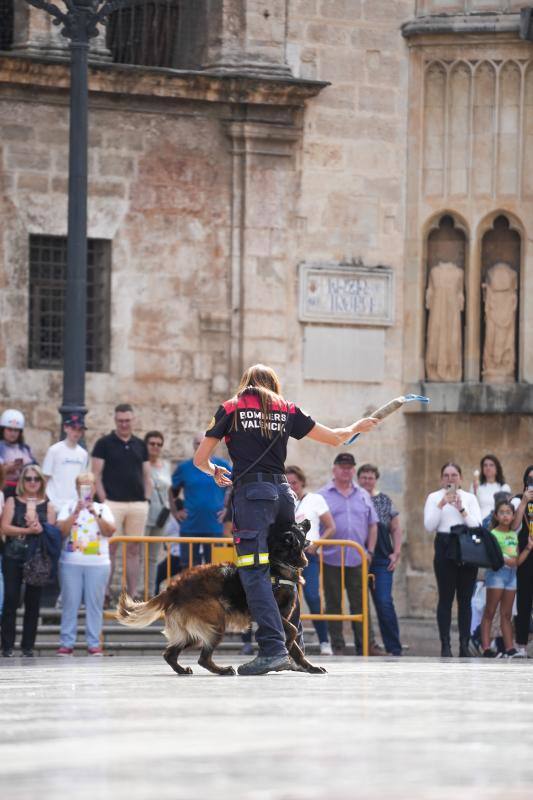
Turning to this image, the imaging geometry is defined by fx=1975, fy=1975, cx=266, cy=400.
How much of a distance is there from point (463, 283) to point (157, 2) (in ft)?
15.2

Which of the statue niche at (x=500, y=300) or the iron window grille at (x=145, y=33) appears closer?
the iron window grille at (x=145, y=33)

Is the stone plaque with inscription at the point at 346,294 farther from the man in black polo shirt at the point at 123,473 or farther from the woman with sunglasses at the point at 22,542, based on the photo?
the woman with sunglasses at the point at 22,542

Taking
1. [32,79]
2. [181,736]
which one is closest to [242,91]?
[32,79]

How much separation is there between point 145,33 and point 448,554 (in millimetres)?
7896

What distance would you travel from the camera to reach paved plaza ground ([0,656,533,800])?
5004mm

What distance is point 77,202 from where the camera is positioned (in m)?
16.7

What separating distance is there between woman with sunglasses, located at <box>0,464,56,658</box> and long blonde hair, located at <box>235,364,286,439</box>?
16.7 feet

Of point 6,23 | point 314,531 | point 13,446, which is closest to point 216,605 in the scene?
point 314,531

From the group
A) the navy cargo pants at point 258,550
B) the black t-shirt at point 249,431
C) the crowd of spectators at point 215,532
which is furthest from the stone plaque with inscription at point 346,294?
the navy cargo pants at point 258,550

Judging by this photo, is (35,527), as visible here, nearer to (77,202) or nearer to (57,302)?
(77,202)

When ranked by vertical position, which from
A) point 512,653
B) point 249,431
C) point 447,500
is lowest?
point 512,653

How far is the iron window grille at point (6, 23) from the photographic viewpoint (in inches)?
826

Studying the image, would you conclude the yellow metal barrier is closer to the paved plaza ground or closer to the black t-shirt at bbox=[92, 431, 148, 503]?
the black t-shirt at bbox=[92, 431, 148, 503]

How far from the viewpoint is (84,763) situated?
554 cm
